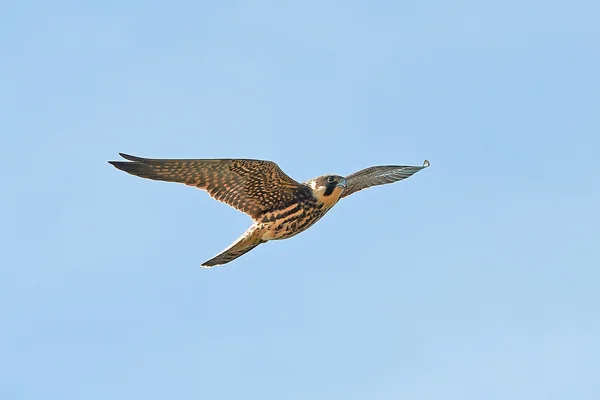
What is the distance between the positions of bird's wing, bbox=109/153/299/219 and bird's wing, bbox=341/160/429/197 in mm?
2571

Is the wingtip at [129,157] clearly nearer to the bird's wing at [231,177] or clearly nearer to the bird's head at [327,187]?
the bird's wing at [231,177]

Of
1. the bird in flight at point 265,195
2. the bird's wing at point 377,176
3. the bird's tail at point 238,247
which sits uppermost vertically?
the bird's wing at point 377,176

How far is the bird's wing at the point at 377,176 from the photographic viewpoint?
864 inches

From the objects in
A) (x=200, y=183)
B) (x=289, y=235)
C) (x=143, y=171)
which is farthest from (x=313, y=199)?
(x=143, y=171)

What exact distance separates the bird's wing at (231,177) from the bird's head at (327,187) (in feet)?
1.22

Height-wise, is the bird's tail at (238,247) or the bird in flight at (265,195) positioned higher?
the bird in flight at (265,195)

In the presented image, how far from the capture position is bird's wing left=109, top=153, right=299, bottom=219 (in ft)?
58.7

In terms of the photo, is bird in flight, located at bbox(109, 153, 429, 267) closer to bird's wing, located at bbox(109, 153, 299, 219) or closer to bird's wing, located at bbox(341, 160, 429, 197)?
bird's wing, located at bbox(109, 153, 299, 219)

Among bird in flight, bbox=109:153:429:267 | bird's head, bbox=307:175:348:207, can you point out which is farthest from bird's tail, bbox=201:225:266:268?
bird's head, bbox=307:175:348:207

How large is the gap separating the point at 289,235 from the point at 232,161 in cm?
198

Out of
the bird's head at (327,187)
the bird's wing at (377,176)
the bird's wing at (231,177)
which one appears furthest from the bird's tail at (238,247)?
the bird's wing at (377,176)

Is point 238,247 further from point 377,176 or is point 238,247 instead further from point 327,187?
point 377,176

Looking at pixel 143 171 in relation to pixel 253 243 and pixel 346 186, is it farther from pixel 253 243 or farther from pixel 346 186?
pixel 346 186

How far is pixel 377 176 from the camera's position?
74.2 feet
